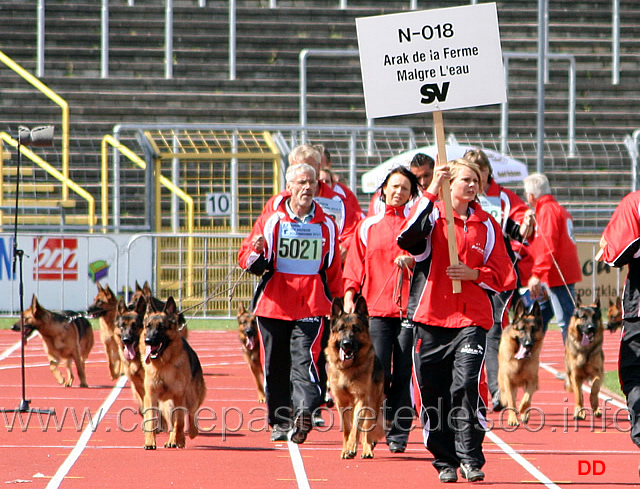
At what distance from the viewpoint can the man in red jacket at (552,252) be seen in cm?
1102

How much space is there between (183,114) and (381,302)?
17.6 metres

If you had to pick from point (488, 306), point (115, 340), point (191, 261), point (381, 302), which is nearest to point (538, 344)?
point (381, 302)

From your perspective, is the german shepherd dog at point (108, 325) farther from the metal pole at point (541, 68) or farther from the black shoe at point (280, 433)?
the metal pole at point (541, 68)

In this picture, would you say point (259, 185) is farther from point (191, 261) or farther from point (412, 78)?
point (412, 78)

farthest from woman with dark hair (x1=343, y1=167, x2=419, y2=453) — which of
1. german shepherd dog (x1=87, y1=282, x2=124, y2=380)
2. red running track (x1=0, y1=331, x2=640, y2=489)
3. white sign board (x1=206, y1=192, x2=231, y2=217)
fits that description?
white sign board (x1=206, y1=192, x2=231, y2=217)

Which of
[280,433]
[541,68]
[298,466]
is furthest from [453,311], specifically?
[541,68]

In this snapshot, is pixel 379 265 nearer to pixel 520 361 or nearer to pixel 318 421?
pixel 318 421

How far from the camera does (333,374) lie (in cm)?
784

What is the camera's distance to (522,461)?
775 centimetres

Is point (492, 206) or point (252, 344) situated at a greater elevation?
point (492, 206)

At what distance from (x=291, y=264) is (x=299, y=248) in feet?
0.42

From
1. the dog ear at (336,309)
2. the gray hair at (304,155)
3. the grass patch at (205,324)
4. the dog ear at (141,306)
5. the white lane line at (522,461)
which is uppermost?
the gray hair at (304,155)

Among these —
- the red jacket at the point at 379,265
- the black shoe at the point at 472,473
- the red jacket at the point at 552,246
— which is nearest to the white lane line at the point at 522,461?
the black shoe at the point at 472,473

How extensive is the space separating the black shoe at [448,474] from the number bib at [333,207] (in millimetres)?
3085
